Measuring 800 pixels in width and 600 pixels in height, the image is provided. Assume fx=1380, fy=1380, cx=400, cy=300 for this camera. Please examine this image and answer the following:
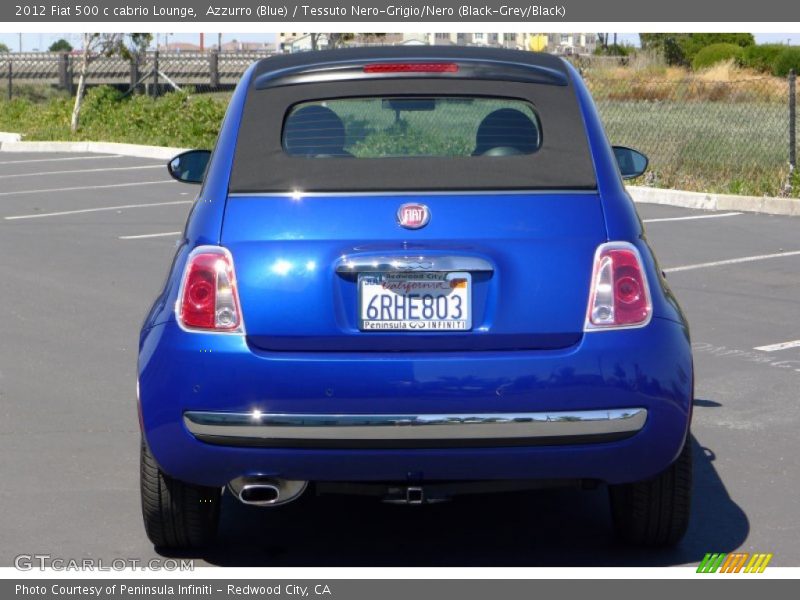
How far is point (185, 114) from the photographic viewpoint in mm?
28672

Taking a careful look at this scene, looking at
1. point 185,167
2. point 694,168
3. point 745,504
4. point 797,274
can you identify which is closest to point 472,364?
point 745,504

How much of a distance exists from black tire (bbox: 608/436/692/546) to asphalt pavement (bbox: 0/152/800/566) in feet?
0.25

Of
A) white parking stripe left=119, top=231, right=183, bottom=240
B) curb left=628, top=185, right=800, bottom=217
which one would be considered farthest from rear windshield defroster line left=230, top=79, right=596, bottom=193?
curb left=628, top=185, right=800, bottom=217

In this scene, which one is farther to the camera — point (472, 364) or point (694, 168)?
point (694, 168)

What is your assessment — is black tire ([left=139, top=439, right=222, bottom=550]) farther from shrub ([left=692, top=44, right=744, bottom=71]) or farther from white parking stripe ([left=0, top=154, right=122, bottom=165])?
shrub ([left=692, top=44, right=744, bottom=71])

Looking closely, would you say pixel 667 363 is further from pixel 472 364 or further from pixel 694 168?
pixel 694 168

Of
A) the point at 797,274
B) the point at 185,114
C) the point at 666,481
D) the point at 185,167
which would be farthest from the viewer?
the point at 185,114

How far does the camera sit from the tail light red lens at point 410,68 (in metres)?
4.75

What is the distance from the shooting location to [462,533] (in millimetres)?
5023

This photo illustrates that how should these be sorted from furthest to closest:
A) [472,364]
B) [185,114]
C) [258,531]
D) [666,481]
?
1. [185,114]
2. [258,531]
3. [666,481]
4. [472,364]

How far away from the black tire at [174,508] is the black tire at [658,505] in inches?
53.7

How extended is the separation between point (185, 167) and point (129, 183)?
1457 cm

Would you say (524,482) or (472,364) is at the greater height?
(472,364)

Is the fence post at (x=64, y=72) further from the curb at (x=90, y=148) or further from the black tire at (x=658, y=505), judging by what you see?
the black tire at (x=658, y=505)
